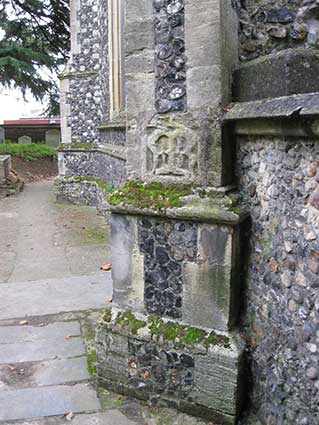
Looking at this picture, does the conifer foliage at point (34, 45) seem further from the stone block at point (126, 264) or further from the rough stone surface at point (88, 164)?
the stone block at point (126, 264)

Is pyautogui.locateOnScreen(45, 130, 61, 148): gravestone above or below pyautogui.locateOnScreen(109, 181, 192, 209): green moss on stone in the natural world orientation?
above

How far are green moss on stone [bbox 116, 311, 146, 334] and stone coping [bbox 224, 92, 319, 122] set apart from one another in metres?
1.53

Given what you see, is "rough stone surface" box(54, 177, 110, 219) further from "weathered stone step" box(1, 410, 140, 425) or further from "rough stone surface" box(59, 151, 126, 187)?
"weathered stone step" box(1, 410, 140, 425)

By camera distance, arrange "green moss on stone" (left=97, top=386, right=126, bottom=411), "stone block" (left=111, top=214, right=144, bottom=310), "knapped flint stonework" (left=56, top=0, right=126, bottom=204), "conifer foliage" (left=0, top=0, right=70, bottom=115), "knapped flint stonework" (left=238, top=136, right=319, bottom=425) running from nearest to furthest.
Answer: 1. "knapped flint stonework" (left=238, top=136, right=319, bottom=425)
2. "green moss on stone" (left=97, top=386, right=126, bottom=411)
3. "stone block" (left=111, top=214, right=144, bottom=310)
4. "knapped flint stonework" (left=56, top=0, right=126, bottom=204)
5. "conifer foliage" (left=0, top=0, right=70, bottom=115)

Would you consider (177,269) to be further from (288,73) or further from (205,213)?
(288,73)

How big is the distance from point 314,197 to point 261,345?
1.12 metres

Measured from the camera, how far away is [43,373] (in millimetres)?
3709

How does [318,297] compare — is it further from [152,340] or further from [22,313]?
[22,313]

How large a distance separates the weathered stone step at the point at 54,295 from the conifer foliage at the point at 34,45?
47.2 ft

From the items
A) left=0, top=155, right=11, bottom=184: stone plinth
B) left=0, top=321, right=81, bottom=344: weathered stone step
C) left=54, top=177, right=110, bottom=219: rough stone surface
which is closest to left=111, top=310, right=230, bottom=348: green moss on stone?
left=0, top=321, right=81, bottom=344: weathered stone step

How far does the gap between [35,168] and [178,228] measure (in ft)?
61.7

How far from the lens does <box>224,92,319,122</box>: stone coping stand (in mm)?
2148

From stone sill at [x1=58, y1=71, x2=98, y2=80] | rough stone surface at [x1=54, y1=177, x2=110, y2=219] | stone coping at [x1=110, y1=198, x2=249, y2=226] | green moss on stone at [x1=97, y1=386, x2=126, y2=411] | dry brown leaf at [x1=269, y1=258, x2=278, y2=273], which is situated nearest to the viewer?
dry brown leaf at [x1=269, y1=258, x2=278, y2=273]

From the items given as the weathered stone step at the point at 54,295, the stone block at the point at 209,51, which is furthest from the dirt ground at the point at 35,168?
the stone block at the point at 209,51
